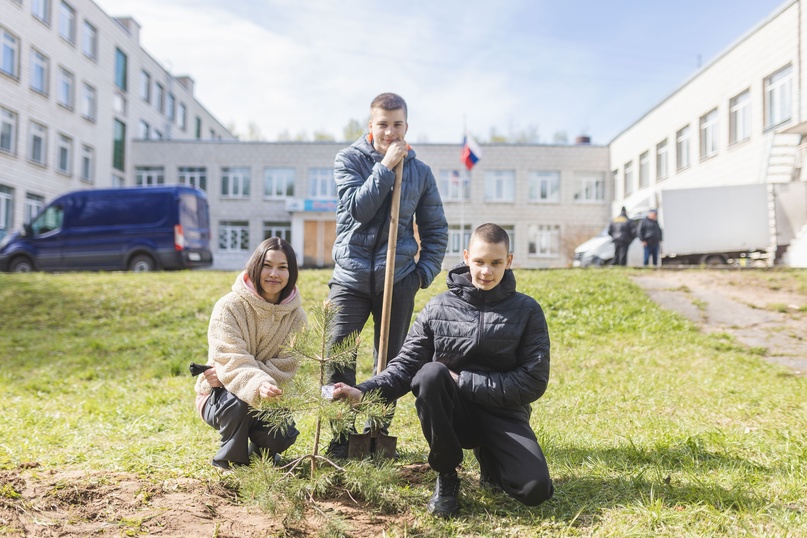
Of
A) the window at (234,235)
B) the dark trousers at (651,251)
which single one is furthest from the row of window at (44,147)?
the dark trousers at (651,251)

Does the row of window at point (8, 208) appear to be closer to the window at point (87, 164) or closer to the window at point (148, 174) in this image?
the window at point (87, 164)

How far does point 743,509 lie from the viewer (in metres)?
2.82

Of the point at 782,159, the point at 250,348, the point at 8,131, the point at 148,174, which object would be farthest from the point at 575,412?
the point at 148,174

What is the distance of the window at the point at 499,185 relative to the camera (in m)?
35.0

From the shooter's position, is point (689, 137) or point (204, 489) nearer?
point (204, 489)

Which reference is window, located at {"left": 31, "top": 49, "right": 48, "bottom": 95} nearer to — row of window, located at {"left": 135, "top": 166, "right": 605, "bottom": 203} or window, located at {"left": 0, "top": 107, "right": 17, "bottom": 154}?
window, located at {"left": 0, "top": 107, "right": 17, "bottom": 154}

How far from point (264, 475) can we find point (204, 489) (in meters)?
0.60

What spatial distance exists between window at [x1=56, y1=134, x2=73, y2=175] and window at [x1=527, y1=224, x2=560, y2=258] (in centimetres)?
2316

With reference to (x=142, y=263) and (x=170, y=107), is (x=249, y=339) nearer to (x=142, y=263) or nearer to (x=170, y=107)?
(x=142, y=263)

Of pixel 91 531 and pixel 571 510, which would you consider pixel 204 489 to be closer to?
pixel 91 531

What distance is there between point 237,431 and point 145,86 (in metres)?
39.1

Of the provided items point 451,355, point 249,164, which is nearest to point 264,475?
point 451,355

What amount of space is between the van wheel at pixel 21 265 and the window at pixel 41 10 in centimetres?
1496

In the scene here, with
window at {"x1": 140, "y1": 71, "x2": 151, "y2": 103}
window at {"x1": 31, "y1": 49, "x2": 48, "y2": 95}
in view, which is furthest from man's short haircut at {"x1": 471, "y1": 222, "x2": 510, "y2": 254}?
window at {"x1": 140, "y1": 71, "x2": 151, "y2": 103}
